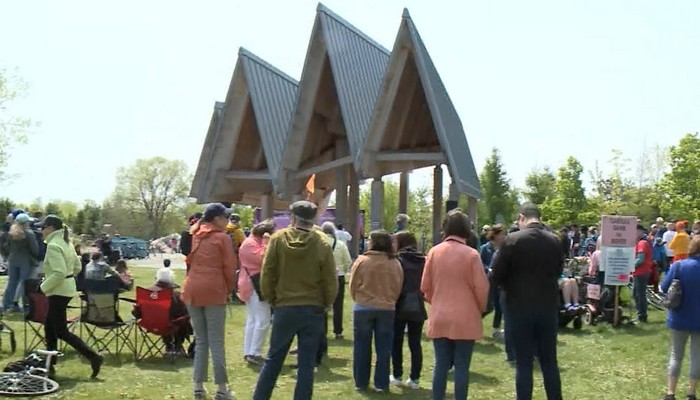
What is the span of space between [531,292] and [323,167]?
23005 millimetres

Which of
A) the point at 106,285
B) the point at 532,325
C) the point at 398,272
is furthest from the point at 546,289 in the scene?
the point at 106,285

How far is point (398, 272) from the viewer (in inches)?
373

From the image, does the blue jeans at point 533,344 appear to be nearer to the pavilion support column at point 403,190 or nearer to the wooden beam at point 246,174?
the wooden beam at point 246,174

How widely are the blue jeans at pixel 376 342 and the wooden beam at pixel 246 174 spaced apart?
23.0 meters

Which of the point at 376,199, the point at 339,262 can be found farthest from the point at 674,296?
the point at 376,199

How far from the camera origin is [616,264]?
15898 millimetres

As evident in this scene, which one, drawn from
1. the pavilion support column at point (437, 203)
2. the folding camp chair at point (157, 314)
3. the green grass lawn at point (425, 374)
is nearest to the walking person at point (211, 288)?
the green grass lawn at point (425, 374)

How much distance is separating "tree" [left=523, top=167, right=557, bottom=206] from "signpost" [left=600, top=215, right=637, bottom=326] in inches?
2369

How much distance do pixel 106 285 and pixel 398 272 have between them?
178 inches

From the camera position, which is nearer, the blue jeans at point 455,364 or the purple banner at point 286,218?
the blue jeans at point 455,364

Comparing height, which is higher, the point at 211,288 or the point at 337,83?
the point at 337,83

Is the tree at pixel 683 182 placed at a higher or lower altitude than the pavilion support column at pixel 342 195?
higher

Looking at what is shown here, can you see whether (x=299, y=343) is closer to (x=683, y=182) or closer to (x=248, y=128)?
(x=248, y=128)

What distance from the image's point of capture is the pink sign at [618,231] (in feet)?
52.5
